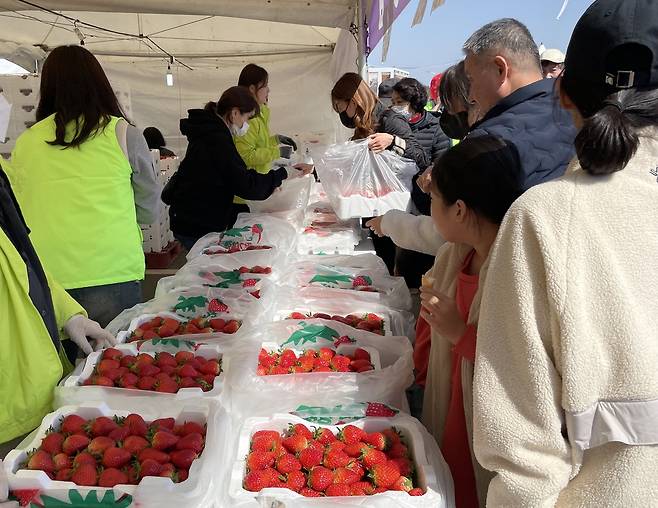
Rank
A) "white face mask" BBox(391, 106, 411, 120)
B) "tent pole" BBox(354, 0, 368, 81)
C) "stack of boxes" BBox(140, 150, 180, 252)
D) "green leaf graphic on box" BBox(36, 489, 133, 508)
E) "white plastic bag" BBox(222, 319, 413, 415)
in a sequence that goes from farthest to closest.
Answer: "stack of boxes" BBox(140, 150, 180, 252), "tent pole" BBox(354, 0, 368, 81), "white face mask" BBox(391, 106, 411, 120), "white plastic bag" BBox(222, 319, 413, 415), "green leaf graphic on box" BBox(36, 489, 133, 508)

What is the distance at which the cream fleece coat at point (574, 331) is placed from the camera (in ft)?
2.83

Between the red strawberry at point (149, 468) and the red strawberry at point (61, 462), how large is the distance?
167 millimetres

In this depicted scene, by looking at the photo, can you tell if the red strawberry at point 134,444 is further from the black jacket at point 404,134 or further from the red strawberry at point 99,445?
the black jacket at point 404,134

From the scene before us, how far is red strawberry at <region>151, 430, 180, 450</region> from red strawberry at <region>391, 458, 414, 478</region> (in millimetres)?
500

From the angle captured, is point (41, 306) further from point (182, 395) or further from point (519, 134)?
point (519, 134)

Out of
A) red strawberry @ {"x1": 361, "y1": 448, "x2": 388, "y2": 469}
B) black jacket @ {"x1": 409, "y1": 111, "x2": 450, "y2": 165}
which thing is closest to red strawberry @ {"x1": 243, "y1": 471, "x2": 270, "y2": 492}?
red strawberry @ {"x1": 361, "y1": 448, "x2": 388, "y2": 469}

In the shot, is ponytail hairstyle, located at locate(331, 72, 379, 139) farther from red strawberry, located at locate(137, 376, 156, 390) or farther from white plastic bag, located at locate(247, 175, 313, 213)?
red strawberry, located at locate(137, 376, 156, 390)

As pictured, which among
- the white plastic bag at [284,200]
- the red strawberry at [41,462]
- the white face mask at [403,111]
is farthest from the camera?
the white plastic bag at [284,200]

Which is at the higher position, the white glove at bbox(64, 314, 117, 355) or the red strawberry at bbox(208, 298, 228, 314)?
the white glove at bbox(64, 314, 117, 355)

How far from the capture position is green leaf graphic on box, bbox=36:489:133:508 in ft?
3.67

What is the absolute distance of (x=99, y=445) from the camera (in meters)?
1.29

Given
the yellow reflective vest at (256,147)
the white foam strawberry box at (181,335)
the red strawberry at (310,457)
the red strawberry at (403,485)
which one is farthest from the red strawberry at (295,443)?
the yellow reflective vest at (256,147)

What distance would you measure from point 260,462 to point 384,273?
1.46 m

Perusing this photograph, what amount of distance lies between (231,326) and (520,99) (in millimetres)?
1182
